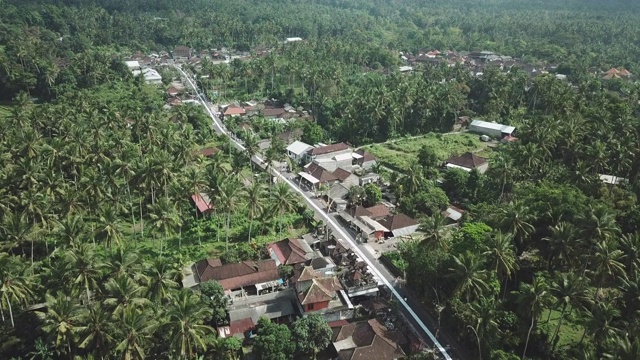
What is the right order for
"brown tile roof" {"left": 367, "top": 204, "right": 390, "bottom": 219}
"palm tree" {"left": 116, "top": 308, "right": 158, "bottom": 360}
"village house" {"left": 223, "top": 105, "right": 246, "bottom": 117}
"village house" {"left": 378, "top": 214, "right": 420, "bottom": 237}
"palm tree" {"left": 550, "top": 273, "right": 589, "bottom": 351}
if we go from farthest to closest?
"village house" {"left": 223, "top": 105, "right": 246, "bottom": 117} < "brown tile roof" {"left": 367, "top": 204, "right": 390, "bottom": 219} < "village house" {"left": 378, "top": 214, "right": 420, "bottom": 237} < "palm tree" {"left": 550, "top": 273, "right": 589, "bottom": 351} < "palm tree" {"left": 116, "top": 308, "right": 158, "bottom": 360}

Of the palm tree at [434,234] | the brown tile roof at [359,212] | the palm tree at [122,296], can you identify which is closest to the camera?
the palm tree at [122,296]

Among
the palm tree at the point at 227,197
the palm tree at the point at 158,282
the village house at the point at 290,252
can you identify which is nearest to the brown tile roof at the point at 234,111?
the palm tree at the point at 227,197

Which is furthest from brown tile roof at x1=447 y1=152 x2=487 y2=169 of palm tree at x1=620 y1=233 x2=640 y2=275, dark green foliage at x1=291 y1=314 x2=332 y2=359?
dark green foliage at x1=291 y1=314 x2=332 y2=359

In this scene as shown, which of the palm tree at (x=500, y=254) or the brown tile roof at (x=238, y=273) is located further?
the brown tile roof at (x=238, y=273)

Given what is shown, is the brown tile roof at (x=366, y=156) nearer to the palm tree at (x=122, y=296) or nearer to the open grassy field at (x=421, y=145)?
the open grassy field at (x=421, y=145)

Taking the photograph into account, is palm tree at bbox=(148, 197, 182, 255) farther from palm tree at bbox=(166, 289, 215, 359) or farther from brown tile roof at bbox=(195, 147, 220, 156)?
brown tile roof at bbox=(195, 147, 220, 156)

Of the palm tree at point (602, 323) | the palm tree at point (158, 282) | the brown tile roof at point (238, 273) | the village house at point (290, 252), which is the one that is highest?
the palm tree at point (602, 323)

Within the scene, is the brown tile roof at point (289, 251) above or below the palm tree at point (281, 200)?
below
